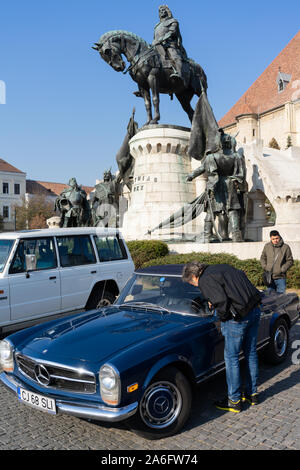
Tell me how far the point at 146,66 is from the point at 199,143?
477 cm

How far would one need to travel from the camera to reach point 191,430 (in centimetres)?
322

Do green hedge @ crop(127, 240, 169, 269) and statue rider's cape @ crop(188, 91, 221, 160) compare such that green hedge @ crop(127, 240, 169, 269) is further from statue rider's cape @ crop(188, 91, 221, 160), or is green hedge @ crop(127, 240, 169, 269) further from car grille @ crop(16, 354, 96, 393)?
car grille @ crop(16, 354, 96, 393)

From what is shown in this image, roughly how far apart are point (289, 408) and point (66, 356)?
7.30 ft

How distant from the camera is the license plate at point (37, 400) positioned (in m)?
Answer: 3.03

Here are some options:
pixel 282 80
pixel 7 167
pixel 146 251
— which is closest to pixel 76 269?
pixel 146 251

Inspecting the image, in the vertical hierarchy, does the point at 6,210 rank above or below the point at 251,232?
above

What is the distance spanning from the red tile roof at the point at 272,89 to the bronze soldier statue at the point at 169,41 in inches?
1134

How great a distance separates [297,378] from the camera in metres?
4.46

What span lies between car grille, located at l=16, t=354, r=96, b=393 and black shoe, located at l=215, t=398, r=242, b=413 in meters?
1.36

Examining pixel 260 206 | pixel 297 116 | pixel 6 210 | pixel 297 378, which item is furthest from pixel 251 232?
pixel 6 210

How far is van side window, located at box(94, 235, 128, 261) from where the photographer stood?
731 cm

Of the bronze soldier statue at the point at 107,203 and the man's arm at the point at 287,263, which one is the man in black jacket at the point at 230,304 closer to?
the man's arm at the point at 287,263

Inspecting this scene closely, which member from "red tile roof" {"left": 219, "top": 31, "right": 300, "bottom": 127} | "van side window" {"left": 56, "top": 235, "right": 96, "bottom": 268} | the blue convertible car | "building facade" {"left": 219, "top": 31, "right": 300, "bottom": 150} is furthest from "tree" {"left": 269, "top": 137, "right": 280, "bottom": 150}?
the blue convertible car
